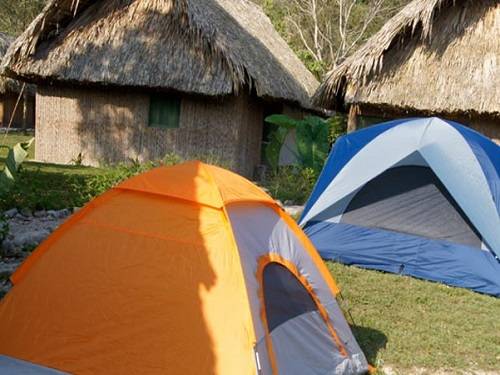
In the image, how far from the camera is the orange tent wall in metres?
3.10

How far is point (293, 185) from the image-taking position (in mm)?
10578

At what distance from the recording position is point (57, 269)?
3.46 m

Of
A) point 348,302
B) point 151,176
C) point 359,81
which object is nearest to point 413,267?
point 348,302

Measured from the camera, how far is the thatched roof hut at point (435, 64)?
9.51m

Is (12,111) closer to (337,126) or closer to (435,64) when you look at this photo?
(337,126)

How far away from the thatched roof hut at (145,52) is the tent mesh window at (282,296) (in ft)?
26.0

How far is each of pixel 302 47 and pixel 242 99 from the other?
15.5 m

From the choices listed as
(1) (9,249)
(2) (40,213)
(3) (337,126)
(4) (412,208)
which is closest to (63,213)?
(2) (40,213)

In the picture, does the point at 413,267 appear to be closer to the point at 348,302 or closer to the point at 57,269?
the point at 348,302

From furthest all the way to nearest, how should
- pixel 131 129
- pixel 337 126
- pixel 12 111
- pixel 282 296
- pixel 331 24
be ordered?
pixel 331 24
pixel 12 111
pixel 337 126
pixel 131 129
pixel 282 296

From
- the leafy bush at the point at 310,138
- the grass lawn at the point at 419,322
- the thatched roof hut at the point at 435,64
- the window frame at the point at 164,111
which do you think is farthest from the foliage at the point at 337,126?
the grass lawn at the point at 419,322

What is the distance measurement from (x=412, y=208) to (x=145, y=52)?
24.8 ft

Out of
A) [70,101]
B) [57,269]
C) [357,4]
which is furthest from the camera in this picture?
[357,4]

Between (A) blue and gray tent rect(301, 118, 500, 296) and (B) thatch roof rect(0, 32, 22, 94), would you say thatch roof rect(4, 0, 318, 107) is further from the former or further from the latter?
(B) thatch roof rect(0, 32, 22, 94)
